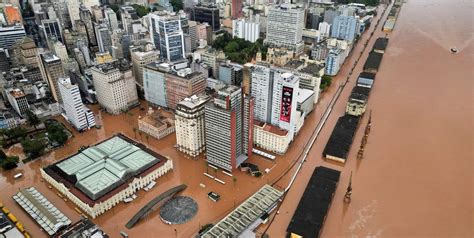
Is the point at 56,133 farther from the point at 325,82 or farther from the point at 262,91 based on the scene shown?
the point at 325,82

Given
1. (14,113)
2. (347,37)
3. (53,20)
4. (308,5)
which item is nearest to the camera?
(14,113)

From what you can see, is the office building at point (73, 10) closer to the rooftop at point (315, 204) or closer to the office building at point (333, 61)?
the office building at point (333, 61)

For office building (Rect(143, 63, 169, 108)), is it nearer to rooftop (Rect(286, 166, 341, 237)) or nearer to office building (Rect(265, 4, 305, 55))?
rooftop (Rect(286, 166, 341, 237))

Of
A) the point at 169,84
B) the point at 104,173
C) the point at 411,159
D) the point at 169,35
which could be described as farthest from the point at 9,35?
the point at 411,159

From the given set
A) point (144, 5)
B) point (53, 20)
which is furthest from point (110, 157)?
point (144, 5)

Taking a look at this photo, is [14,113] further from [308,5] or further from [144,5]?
[308,5]

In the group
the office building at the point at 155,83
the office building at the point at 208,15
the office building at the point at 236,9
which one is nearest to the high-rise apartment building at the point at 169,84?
the office building at the point at 155,83
